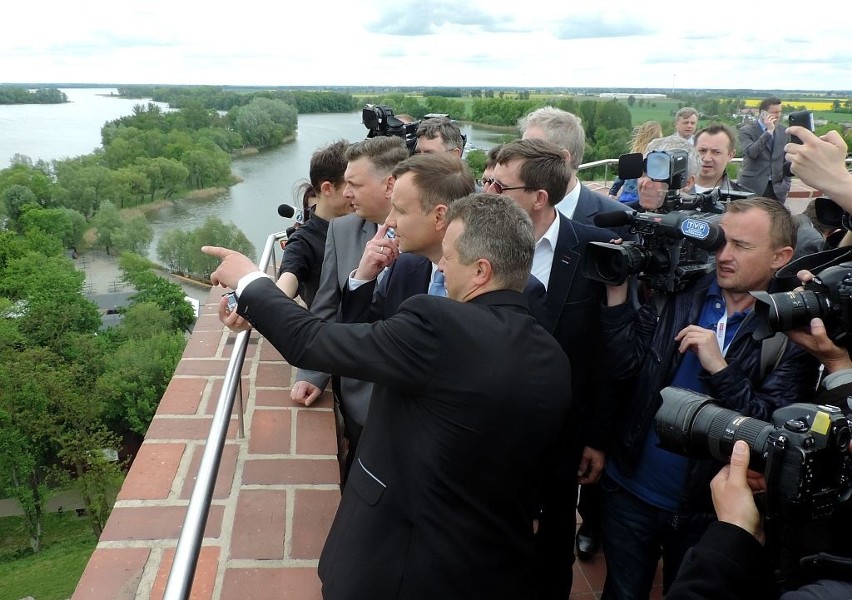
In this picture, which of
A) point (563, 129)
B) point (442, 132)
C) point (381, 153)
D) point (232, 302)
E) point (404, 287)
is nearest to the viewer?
point (232, 302)

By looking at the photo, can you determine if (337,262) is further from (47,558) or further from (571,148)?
(47,558)

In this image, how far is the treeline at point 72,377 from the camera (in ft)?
88.6

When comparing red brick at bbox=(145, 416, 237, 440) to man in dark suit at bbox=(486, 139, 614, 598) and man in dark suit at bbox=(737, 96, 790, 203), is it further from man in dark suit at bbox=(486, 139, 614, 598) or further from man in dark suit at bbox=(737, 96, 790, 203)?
man in dark suit at bbox=(737, 96, 790, 203)

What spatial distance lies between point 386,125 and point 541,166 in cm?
183

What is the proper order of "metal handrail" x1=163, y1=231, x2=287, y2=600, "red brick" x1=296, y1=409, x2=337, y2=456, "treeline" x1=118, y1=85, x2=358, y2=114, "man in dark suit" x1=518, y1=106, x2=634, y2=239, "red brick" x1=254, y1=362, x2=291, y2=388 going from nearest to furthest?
"metal handrail" x1=163, y1=231, x2=287, y2=600 < "red brick" x1=296, y1=409, x2=337, y2=456 < "red brick" x1=254, y1=362, x2=291, y2=388 < "man in dark suit" x1=518, y1=106, x2=634, y2=239 < "treeline" x1=118, y1=85, x2=358, y2=114

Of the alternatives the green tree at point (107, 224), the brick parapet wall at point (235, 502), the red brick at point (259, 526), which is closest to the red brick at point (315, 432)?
the brick parapet wall at point (235, 502)

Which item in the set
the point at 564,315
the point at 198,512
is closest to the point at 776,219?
the point at 564,315

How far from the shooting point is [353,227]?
2602mm

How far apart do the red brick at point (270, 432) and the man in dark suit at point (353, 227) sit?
11 centimetres

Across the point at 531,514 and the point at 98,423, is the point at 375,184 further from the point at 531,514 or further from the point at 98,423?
the point at 98,423

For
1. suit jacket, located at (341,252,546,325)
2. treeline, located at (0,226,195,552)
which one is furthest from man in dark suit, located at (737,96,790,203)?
treeline, located at (0,226,195,552)

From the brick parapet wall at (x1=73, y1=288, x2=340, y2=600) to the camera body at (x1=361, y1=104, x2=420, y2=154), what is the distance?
1748 mm

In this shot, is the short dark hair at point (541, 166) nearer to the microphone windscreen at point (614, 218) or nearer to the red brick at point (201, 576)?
the microphone windscreen at point (614, 218)

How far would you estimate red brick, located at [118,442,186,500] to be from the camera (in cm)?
208
